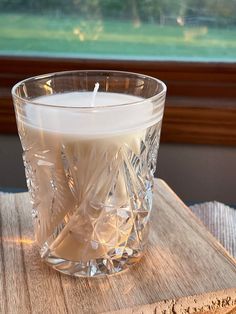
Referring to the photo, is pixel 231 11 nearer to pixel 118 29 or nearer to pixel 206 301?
pixel 118 29

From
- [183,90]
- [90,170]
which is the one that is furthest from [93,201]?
[183,90]

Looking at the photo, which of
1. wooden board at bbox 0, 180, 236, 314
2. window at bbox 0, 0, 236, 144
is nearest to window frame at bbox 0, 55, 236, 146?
window at bbox 0, 0, 236, 144

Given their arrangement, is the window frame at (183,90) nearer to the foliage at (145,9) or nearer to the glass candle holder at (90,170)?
the foliage at (145,9)

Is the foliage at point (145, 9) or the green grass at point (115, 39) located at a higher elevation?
the foliage at point (145, 9)

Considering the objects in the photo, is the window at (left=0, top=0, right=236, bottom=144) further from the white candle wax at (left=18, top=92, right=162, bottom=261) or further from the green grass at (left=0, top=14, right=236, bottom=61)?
the white candle wax at (left=18, top=92, right=162, bottom=261)

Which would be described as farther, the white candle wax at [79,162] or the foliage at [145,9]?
the foliage at [145,9]

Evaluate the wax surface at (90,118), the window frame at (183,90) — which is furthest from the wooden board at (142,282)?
the window frame at (183,90)
